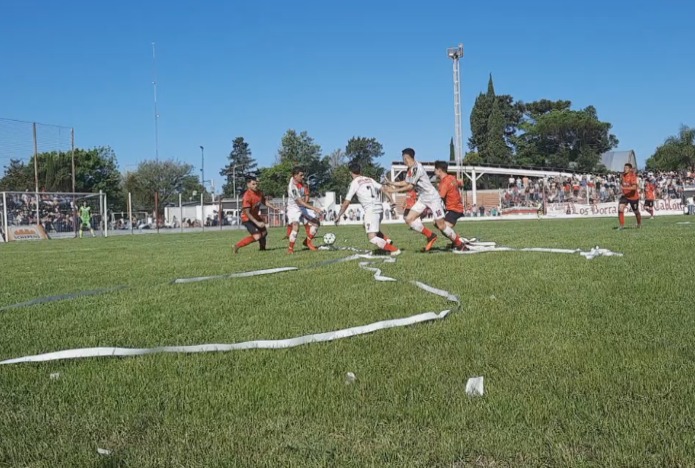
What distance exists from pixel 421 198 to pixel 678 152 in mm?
90453

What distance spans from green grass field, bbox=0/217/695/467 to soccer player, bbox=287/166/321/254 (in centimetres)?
796

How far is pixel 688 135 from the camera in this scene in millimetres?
90375

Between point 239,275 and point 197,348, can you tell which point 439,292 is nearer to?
point 197,348

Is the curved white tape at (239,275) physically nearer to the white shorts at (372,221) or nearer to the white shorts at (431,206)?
the white shorts at (372,221)

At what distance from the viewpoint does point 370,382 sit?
11.3 ft

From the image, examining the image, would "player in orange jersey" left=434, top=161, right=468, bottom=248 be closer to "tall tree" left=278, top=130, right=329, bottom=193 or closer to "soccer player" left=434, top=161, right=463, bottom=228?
"soccer player" left=434, top=161, right=463, bottom=228

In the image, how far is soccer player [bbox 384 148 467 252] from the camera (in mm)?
11719

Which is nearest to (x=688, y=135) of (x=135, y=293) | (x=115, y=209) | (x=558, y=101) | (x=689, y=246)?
(x=558, y=101)

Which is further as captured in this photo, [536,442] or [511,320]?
[511,320]

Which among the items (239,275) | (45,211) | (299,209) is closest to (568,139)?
(45,211)

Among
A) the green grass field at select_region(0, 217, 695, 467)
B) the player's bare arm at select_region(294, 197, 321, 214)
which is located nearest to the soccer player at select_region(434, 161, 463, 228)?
the player's bare arm at select_region(294, 197, 321, 214)

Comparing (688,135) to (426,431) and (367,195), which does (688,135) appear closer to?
(367,195)

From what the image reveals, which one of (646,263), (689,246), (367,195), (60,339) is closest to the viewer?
(60,339)

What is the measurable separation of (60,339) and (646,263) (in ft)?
23.3
